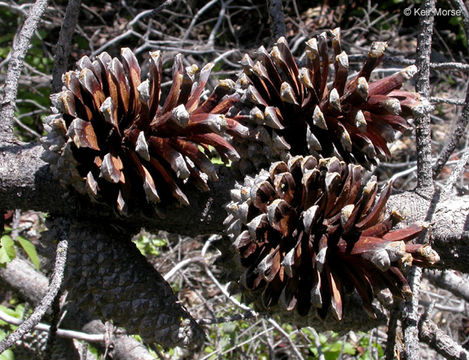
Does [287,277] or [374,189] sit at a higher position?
[374,189]

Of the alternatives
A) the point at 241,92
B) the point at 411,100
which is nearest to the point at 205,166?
the point at 241,92

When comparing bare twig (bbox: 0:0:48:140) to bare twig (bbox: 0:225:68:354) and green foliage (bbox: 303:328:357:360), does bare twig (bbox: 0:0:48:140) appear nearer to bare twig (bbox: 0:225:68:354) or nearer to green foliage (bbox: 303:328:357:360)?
bare twig (bbox: 0:225:68:354)

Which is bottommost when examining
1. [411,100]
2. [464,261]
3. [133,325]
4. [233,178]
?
[133,325]

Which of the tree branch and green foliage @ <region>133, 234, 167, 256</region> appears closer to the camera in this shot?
the tree branch

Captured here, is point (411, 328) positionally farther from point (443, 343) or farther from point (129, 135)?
point (129, 135)

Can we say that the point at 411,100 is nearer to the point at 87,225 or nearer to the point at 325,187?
the point at 325,187

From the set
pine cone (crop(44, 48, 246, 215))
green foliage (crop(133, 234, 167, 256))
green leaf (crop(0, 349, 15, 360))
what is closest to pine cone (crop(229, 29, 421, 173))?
pine cone (crop(44, 48, 246, 215))

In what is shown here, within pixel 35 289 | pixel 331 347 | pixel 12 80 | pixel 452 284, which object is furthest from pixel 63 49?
pixel 331 347
